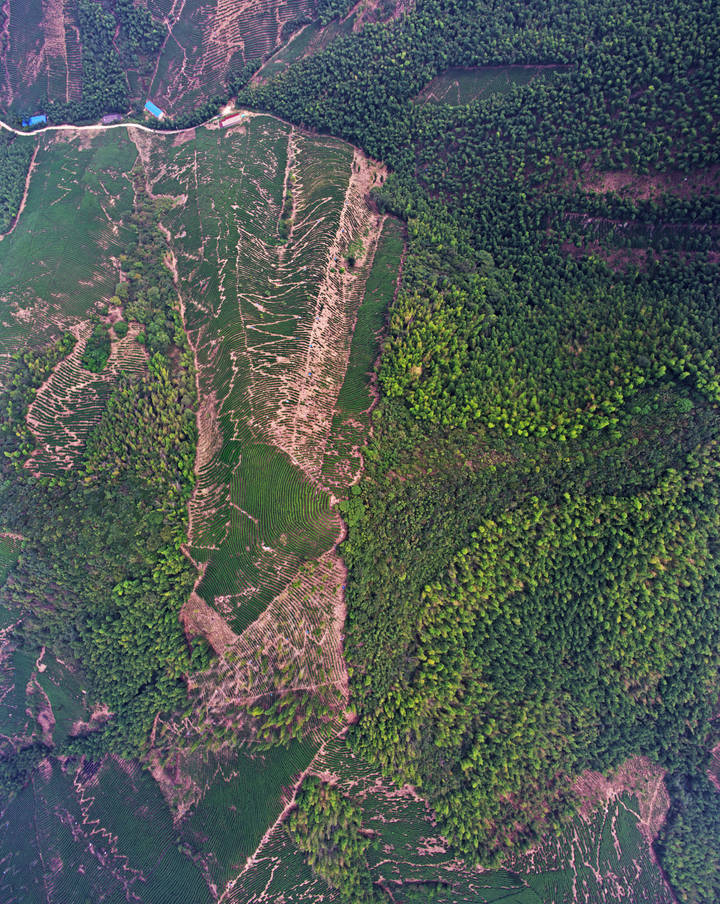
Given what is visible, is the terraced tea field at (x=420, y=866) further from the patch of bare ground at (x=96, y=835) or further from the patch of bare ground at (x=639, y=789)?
the patch of bare ground at (x=96, y=835)

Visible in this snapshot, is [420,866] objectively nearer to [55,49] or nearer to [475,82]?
[475,82]

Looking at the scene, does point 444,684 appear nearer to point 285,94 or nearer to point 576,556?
point 576,556

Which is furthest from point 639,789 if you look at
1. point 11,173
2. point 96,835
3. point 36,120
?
point 36,120

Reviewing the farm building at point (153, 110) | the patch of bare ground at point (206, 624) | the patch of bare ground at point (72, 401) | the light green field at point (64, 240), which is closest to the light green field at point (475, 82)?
the farm building at point (153, 110)

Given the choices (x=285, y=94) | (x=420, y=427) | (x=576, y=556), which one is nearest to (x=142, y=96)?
(x=285, y=94)

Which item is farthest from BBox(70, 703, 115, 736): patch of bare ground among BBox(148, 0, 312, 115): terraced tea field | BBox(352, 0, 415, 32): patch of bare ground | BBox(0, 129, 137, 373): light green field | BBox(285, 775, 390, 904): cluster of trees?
BBox(352, 0, 415, 32): patch of bare ground
